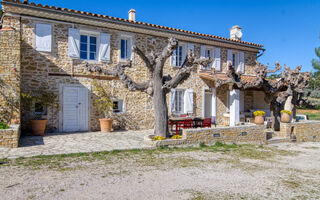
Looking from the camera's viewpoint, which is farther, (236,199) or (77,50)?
(77,50)

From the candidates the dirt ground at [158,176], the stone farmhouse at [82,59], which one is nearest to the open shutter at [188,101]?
the stone farmhouse at [82,59]

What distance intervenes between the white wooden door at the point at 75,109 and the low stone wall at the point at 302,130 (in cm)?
888

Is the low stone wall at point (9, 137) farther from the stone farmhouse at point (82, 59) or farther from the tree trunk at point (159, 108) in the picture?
the tree trunk at point (159, 108)

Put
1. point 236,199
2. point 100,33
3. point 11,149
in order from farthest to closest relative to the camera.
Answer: point 100,33 → point 11,149 → point 236,199

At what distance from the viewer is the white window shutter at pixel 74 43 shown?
10195 millimetres

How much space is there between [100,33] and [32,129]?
4923mm

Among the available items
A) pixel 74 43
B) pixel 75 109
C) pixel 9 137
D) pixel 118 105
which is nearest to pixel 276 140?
pixel 118 105

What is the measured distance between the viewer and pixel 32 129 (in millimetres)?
9086

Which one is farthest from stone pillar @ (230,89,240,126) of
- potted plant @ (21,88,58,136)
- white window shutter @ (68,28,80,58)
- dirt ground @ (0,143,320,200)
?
potted plant @ (21,88,58,136)

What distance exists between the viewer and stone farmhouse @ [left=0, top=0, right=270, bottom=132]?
9164 millimetres

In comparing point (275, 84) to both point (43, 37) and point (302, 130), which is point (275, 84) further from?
point (43, 37)

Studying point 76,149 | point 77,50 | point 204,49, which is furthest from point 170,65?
point 76,149

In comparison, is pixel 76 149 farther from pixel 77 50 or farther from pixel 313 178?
pixel 313 178

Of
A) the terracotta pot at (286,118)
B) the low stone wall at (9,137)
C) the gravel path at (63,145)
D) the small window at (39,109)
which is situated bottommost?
the gravel path at (63,145)
